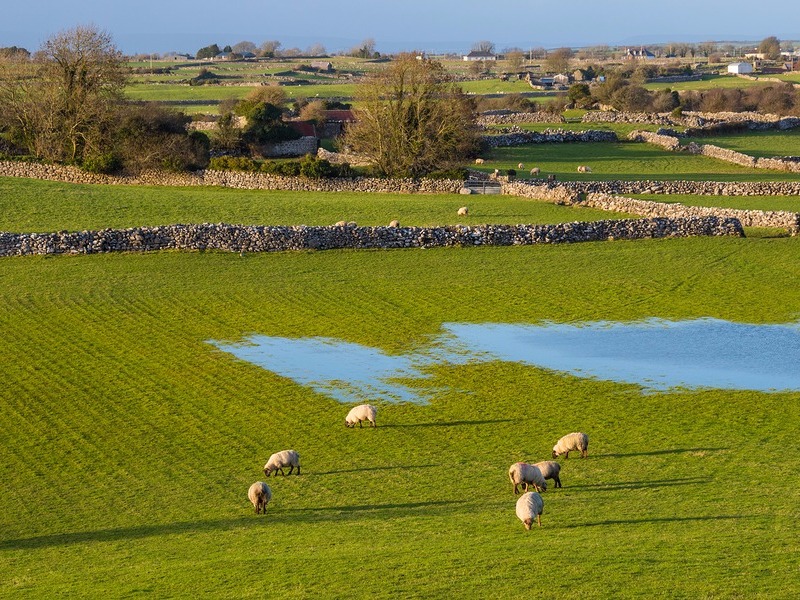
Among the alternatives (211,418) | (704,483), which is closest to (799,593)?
(704,483)

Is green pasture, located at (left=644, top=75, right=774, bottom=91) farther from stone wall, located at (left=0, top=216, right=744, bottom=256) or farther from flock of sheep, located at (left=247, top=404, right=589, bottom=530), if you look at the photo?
flock of sheep, located at (left=247, top=404, right=589, bottom=530)

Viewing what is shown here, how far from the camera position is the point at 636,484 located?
1838 cm

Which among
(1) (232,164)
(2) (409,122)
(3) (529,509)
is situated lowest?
(3) (529,509)

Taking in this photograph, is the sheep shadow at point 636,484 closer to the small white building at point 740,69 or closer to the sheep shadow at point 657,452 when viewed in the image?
the sheep shadow at point 657,452

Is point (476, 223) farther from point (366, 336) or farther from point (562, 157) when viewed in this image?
point (562, 157)

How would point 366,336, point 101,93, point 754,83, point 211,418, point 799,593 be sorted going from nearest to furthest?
point 799,593 → point 211,418 → point 366,336 → point 101,93 → point 754,83

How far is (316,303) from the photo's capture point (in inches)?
1273

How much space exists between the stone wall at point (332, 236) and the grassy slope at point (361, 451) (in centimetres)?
232

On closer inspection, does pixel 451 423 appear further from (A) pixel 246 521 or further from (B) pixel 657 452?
(A) pixel 246 521

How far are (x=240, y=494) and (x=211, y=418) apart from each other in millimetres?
4453

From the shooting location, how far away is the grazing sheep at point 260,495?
1738 centimetres

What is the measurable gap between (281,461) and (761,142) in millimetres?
62992

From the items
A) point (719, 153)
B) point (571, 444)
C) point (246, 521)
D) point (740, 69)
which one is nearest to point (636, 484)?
point (571, 444)

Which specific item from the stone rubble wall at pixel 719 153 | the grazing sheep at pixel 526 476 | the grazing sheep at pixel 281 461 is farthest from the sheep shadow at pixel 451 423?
the stone rubble wall at pixel 719 153
